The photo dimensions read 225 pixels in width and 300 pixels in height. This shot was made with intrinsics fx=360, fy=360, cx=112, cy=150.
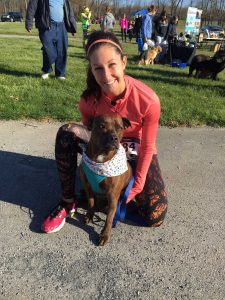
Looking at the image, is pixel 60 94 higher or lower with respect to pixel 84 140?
lower

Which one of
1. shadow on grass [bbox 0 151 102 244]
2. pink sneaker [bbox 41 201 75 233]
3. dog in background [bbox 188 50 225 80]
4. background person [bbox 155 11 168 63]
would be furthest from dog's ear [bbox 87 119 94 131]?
background person [bbox 155 11 168 63]

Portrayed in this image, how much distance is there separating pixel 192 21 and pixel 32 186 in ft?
63.5

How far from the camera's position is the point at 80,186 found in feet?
Answer: 12.0

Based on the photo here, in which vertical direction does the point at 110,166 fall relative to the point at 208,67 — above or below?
above

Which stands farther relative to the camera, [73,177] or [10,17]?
[10,17]

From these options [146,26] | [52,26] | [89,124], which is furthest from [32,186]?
[146,26]

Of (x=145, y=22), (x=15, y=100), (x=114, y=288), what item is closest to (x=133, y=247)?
(x=114, y=288)

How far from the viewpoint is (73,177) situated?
3092 mm

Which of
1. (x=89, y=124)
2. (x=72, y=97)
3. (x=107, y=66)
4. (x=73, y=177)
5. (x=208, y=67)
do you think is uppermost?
(x=107, y=66)

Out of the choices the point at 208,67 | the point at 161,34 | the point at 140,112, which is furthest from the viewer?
the point at 161,34

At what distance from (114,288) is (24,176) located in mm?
1764

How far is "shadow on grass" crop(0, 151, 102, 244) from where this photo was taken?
3104 mm

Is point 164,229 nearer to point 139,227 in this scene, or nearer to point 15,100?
point 139,227

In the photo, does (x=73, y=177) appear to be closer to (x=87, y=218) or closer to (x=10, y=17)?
(x=87, y=218)
